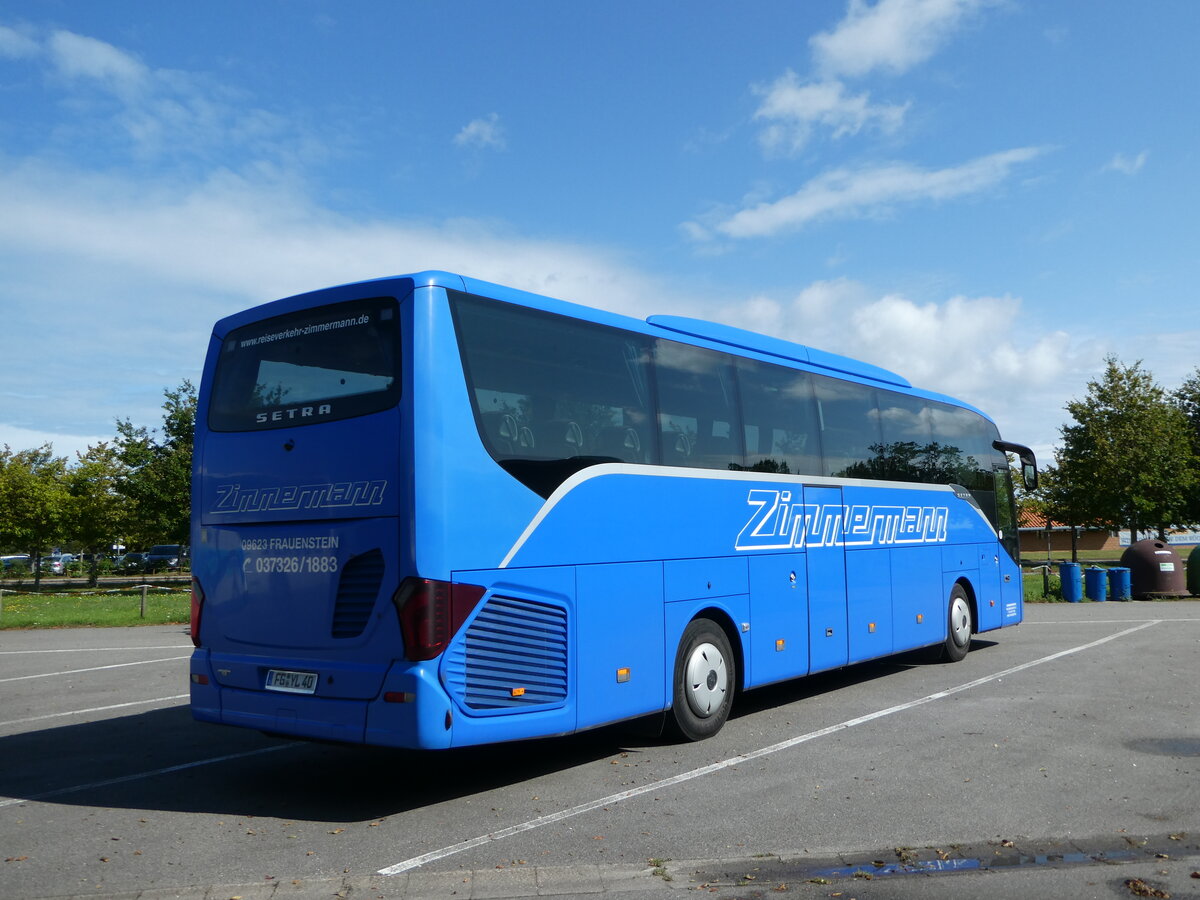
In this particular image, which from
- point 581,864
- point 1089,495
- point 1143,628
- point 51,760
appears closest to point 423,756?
point 51,760

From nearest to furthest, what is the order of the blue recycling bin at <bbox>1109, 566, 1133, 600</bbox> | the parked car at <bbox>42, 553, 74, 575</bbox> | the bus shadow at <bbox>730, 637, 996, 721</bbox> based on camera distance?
1. the bus shadow at <bbox>730, 637, 996, 721</bbox>
2. the blue recycling bin at <bbox>1109, 566, 1133, 600</bbox>
3. the parked car at <bbox>42, 553, 74, 575</bbox>

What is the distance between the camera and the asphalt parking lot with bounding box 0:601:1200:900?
5.23 m

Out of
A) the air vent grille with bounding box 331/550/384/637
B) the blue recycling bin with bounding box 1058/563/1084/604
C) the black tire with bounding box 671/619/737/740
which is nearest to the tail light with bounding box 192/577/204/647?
the air vent grille with bounding box 331/550/384/637

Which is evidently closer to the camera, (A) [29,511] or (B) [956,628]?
(B) [956,628]

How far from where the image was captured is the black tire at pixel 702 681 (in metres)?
8.67

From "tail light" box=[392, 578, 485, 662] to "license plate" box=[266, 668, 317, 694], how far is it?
2.89ft

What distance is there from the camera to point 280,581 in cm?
717

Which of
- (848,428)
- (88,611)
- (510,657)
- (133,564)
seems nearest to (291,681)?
(510,657)

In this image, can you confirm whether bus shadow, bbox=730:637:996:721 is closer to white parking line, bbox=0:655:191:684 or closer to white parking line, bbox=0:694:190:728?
white parking line, bbox=0:694:190:728

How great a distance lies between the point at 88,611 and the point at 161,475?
15131 mm

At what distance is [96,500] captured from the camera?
4453cm

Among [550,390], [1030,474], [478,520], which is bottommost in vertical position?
[478,520]

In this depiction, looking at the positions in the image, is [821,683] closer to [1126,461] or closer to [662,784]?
[662,784]

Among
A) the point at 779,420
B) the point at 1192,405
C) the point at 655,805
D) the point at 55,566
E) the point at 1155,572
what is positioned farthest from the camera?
the point at 55,566
